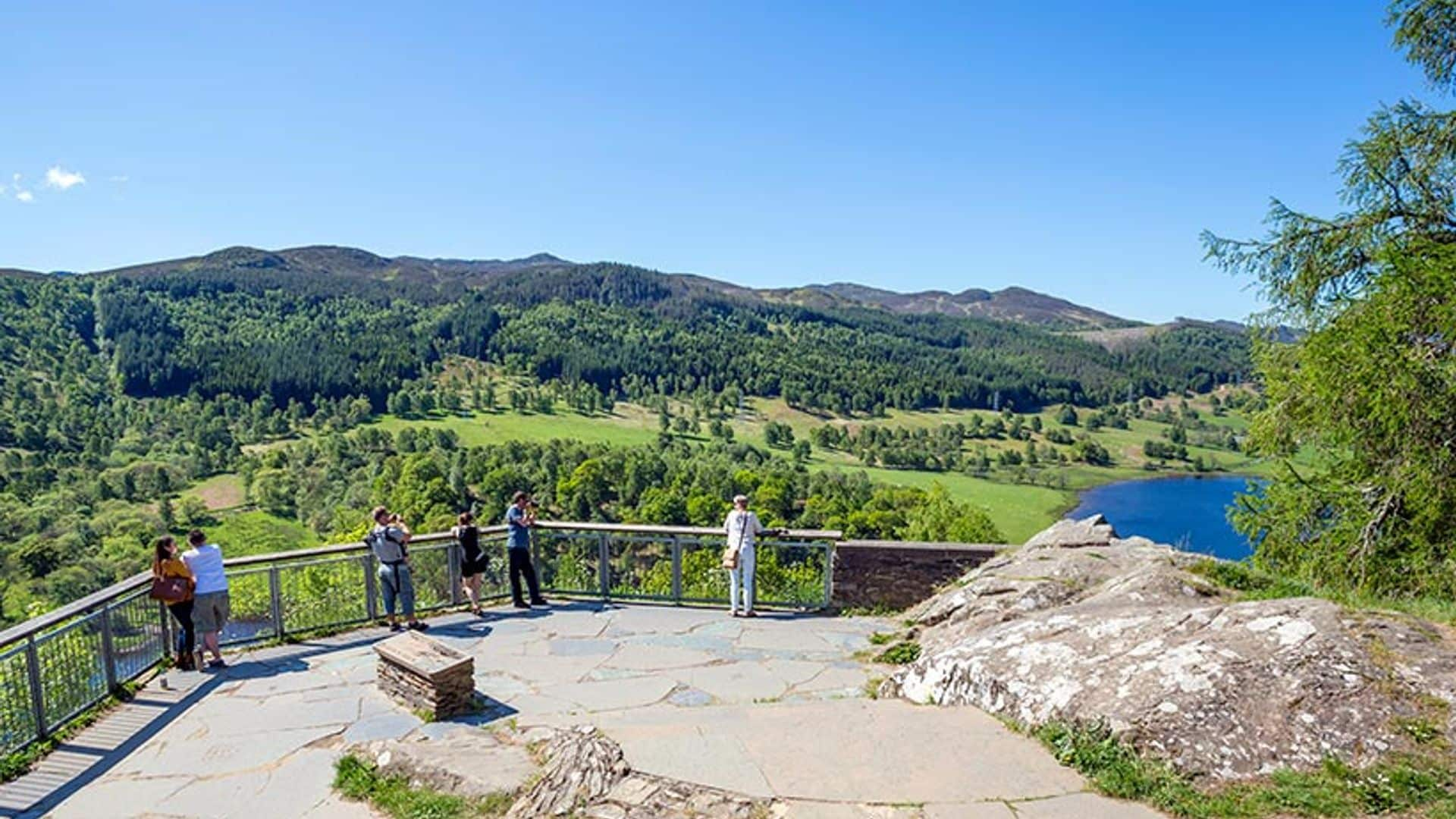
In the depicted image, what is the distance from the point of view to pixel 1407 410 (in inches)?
379

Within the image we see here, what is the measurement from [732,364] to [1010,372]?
226 feet

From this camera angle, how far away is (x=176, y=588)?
8.59m

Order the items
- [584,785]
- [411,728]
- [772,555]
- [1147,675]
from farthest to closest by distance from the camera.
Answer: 1. [772,555]
2. [411,728]
3. [1147,675]
4. [584,785]

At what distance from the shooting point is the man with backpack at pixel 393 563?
1003 cm

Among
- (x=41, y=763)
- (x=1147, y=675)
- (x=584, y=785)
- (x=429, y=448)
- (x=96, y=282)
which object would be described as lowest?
(x=429, y=448)

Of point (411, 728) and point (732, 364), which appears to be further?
point (732, 364)

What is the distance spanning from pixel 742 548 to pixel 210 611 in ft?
20.4

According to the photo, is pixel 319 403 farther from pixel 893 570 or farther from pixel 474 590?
pixel 893 570

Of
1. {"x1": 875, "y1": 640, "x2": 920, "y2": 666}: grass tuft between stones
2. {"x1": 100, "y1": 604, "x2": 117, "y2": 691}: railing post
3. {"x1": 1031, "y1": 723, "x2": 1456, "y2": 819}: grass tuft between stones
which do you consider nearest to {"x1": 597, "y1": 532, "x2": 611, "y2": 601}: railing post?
{"x1": 875, "y1": 640, "x2": 920, "y2": 666}: grass tuft between stones

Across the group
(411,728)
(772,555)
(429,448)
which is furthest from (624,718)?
(429,448)

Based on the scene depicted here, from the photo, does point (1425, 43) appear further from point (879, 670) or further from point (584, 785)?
point (584, 785)

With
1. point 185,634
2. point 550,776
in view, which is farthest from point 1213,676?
point 185,634

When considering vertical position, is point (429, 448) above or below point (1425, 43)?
below

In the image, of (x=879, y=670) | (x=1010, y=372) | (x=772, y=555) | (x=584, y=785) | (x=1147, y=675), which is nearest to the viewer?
(x=584, y=785)
